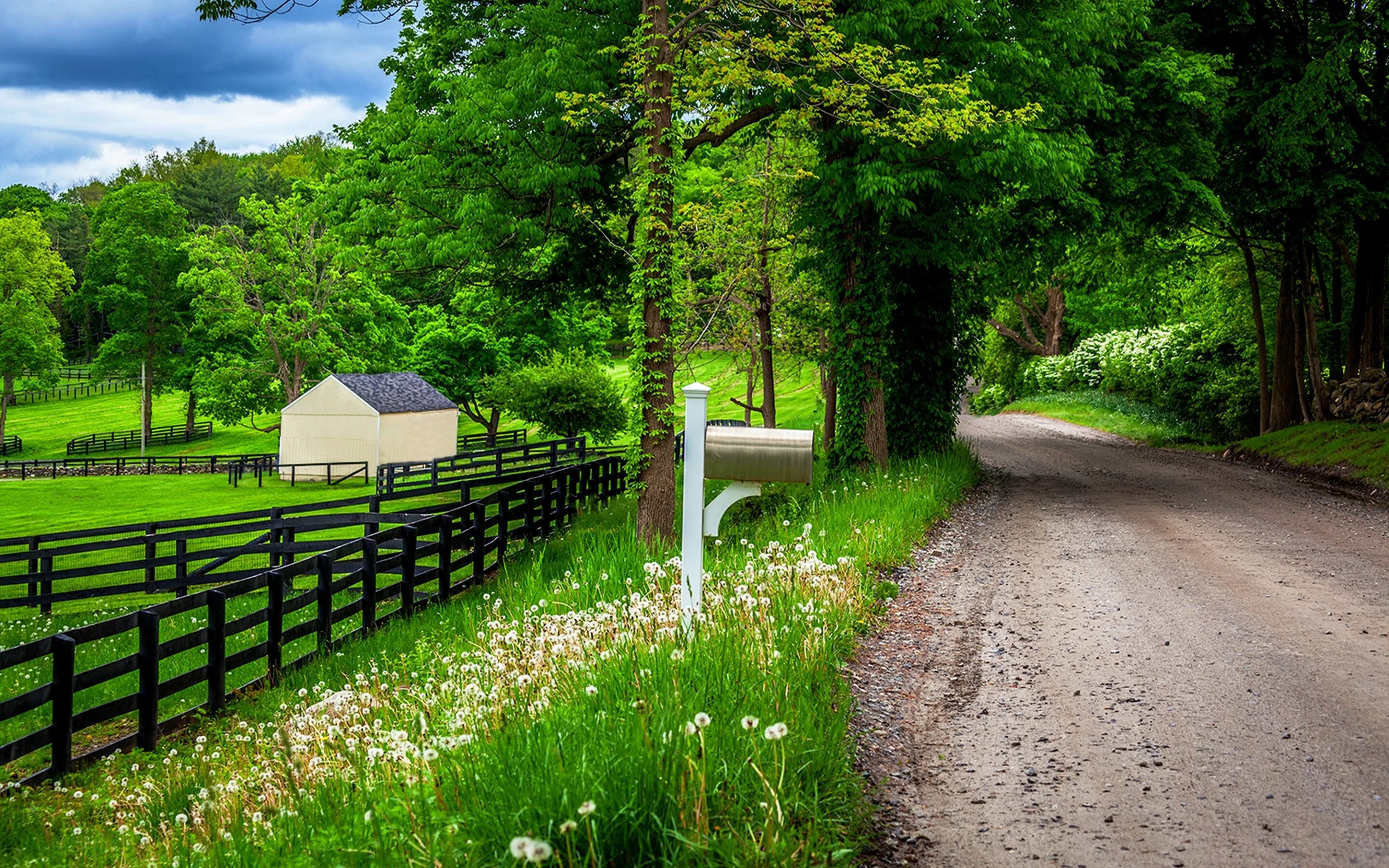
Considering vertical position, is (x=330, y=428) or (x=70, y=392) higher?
(x=70, y=392)

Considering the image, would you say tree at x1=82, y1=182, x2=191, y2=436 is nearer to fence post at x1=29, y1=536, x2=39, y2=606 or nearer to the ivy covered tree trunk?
fence post at x1=29, y1=536, x2=39, y2=606

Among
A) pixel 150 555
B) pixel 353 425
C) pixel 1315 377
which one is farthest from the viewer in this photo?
pixel 353 425

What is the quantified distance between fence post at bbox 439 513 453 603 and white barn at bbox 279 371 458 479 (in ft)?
103

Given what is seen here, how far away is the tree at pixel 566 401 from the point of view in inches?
1826

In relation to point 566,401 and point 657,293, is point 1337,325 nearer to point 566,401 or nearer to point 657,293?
point 657,293

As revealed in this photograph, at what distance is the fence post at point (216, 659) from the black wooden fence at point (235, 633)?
0.5 inches

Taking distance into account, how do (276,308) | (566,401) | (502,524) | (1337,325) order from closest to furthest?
(502,524), (1337,325), (566,401), (276,308)

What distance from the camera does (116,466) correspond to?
49562mm

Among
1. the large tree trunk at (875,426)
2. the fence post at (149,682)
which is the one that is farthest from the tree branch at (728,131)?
the fence post at (149,682)

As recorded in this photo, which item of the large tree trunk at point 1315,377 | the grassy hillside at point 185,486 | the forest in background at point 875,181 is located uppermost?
the forest in background at point 875,181

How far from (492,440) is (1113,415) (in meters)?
30.5

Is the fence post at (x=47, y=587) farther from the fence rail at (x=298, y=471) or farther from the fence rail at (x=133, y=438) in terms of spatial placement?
the fence rail at (x=133, y=438)

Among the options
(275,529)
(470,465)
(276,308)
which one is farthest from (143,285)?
(275,529)

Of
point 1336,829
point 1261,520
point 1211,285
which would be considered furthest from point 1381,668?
point 1211,285
